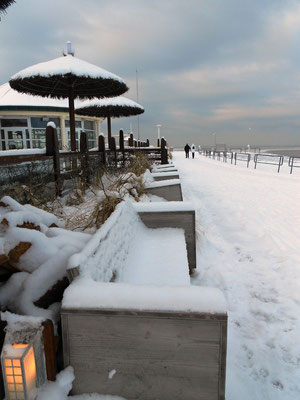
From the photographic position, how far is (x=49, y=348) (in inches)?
63.2

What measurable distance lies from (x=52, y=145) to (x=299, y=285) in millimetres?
4907

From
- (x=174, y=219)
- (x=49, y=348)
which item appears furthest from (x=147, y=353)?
(x=174, y=219)

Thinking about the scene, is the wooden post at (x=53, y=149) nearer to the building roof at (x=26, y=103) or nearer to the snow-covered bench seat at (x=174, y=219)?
the snow-covered bench seat at (x=174, y=219)

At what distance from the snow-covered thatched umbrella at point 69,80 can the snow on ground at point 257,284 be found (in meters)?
4.82

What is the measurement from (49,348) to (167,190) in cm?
433

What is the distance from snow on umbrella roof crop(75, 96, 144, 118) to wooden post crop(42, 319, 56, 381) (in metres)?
12.8

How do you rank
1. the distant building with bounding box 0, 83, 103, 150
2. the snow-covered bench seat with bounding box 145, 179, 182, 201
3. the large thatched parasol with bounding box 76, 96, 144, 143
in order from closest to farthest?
the snow-covered bench seat with bounding box 145, 179, 182, 201, the large thatched parasol with bounding box 76, 96, 144, 143, the distant building with bounding box 0, 83, 103, 150

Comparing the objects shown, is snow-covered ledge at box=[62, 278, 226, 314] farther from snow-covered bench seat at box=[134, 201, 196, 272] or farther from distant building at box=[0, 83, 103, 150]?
distant building at box=[0, 83, 103, 150]

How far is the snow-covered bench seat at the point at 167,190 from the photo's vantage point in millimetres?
5662

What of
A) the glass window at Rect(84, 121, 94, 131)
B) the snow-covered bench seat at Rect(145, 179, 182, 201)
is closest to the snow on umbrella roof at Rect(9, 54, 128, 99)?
the snow-covered bench seat at Rect(145, 179, 182, 201)

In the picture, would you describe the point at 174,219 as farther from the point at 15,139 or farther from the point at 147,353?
the point at 15,139

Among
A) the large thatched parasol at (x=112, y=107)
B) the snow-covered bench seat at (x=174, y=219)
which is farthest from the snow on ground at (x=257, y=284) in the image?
the large thatched parasol at (x=112, y=107)

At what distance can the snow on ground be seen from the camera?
2236mm

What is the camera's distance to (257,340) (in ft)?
8.58
